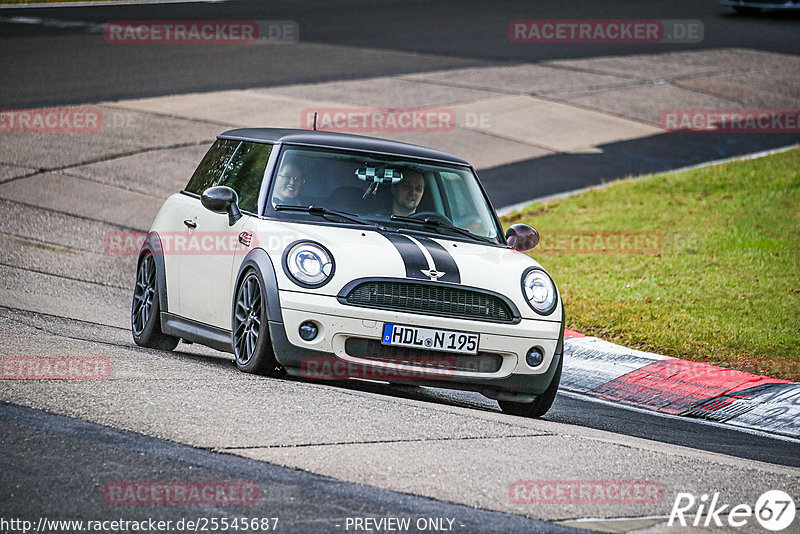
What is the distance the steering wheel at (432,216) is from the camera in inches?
300

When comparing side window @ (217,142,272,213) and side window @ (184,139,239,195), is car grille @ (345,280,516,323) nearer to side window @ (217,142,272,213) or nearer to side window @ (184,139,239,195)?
side window @ (217,142,272,213)

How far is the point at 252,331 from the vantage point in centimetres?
702

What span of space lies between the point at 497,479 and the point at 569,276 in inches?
285

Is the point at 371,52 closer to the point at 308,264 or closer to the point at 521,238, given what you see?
the point at 521,238

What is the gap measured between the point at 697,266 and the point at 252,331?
663 centimetres

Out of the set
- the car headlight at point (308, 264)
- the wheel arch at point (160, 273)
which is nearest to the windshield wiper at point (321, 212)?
the car headlight at point (308, 264)

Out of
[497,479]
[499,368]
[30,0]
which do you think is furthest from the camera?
[30,0]

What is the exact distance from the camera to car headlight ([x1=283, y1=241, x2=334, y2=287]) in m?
6.71

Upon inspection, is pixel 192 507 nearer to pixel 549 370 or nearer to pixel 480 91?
pixel 549 370

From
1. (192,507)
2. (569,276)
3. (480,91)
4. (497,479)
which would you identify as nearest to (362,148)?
(497,479)

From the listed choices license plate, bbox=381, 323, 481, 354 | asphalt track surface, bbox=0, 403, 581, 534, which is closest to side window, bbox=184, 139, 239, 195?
license plate, bbox=381, 323, 481, 354

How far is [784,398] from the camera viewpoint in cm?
827

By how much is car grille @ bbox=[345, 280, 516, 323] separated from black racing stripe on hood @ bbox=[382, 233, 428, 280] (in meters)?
0.06

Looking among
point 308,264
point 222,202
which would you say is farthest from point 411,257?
point 222,202
